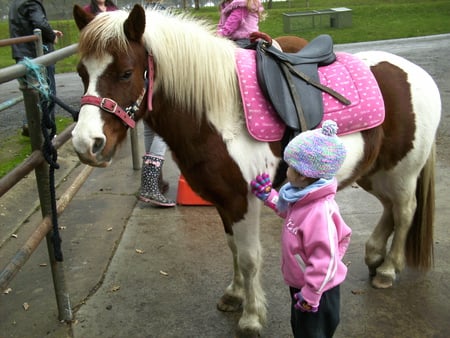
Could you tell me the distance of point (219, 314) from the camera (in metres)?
2.83

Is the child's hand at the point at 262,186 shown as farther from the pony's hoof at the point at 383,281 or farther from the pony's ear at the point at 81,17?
the pony's hoof at the point at 383,281

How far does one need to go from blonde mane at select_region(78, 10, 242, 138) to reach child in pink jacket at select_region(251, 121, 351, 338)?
0.54m

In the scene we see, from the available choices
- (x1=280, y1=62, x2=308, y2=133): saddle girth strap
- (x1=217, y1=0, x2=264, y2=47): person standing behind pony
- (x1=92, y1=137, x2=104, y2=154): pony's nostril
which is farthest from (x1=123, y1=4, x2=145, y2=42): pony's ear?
(x1=217, y1=0, x2=264, y2=47): person standing behind pony

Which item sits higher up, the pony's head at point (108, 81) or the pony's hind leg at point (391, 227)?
the pony's head at point (108, 81)

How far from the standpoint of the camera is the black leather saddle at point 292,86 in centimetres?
235

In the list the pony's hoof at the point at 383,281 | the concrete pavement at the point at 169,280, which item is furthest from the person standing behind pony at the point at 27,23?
the pony's hoof at the point at 383,281

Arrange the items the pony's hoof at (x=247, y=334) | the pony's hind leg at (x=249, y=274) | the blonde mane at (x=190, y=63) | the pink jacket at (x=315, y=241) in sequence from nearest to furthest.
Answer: the pink jacket at (x=315, y=241)
the blonde mane at (x=190, y=63)
the pony's hind leg at (x=249, y=274)
the pony's hoof at (x=247, y=334)

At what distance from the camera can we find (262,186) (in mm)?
2232

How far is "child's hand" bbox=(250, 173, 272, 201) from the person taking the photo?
2.22 meters

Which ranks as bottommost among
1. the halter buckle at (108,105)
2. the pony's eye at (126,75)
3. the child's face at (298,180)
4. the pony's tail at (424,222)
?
the pony's tail at (424,222)

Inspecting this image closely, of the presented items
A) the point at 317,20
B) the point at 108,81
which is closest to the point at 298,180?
the point at 108,81

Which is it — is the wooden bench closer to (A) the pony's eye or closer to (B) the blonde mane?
(B) the blonde mane

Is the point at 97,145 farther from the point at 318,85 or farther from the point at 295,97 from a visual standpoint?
the point at 318,85

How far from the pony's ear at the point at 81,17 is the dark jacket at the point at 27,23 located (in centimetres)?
383
